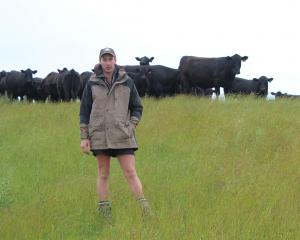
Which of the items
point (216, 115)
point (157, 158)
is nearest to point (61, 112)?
point (216, 115)

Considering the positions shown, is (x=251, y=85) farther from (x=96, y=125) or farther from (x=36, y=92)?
(x=96, y=125)

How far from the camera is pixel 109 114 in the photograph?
24.8 feet

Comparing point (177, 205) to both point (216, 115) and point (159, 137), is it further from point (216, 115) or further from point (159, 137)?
point (216, 115)

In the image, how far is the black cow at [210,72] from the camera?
24562 millimetres

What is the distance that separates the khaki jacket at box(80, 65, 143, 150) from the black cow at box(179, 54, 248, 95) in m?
17.1

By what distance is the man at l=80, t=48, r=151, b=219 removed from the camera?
7.52 meters

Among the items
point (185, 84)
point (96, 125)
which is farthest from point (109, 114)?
point (185, 84)

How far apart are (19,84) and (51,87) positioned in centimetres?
199

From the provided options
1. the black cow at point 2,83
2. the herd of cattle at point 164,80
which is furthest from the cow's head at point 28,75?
the black cow at point 2,83

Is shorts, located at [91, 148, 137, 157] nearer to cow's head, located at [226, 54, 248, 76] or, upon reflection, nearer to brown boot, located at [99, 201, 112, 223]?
brown boot, located at [99, 201, 112, 223]

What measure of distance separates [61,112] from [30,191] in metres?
8.01

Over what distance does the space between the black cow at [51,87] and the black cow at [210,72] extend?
7.01m

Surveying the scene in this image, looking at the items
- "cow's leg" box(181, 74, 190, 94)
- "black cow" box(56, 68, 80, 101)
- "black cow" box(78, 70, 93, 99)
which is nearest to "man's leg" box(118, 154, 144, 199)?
"cow's leg" box(181, 74, 190, 94)

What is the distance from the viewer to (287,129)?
13.4 metres
